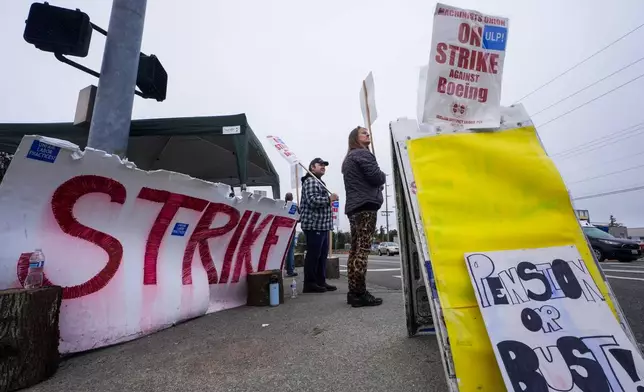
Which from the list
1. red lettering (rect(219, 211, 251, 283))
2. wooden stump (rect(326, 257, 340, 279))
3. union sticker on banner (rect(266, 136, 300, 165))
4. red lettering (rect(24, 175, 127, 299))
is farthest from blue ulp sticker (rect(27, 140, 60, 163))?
wooden stump (rect(326, 257, 340, 279))

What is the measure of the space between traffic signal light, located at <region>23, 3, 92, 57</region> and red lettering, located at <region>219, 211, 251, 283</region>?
2104mm

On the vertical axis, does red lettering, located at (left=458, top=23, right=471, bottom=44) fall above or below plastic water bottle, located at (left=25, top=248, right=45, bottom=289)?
above

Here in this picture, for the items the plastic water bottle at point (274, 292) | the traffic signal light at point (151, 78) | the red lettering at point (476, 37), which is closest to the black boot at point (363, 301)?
the plastic water bottle at point (274, 292)

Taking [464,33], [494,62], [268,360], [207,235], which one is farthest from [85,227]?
[494,62]

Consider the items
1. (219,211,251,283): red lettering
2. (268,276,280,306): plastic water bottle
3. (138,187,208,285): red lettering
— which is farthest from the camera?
(268,276,280,306): plastic water bottle

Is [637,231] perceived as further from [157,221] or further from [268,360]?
[157,221]

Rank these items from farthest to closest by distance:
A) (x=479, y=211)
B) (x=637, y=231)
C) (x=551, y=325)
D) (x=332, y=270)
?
(x=637, y=231)
(x=332, y=270)
(x=479, y=211)
(x=551, y=325)

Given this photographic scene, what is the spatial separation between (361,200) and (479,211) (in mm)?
1461

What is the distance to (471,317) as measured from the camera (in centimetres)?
128

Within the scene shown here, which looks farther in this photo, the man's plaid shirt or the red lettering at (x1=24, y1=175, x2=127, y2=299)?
the man's plaid shirt

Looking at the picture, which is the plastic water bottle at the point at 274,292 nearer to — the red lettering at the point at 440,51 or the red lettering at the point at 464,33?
the red lettering at the point at 440,51

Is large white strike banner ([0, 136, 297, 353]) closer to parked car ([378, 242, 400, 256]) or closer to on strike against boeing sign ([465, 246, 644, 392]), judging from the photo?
on strike against boeing sign ([465, 246, 644, 392])

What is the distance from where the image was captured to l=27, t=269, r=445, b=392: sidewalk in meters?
1.61

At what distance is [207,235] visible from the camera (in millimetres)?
3090
